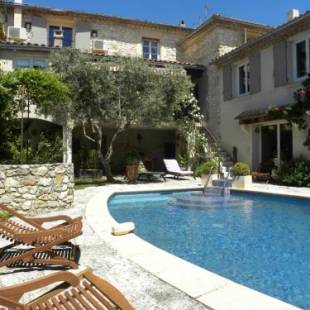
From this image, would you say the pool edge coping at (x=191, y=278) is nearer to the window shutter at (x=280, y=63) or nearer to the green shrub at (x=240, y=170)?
the green shrub at (x=240, y=170)

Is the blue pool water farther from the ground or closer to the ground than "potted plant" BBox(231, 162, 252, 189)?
closer to the ground

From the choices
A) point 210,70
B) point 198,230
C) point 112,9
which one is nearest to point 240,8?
point 210,70

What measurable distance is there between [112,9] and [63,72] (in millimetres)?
10758

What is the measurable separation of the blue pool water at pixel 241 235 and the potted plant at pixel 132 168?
127 inches

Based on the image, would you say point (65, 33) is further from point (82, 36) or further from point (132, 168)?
point (132, 168)

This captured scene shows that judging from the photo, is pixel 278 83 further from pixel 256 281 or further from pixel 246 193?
pixel 256 281

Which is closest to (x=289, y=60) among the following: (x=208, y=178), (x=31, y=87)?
(x=208, y=178)

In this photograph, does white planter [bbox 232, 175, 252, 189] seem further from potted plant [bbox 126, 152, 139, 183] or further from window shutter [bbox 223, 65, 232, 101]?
window shutter [bbox 223, 65, 232, 101]

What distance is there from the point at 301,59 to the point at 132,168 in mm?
8747

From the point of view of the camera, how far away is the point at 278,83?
51.0 ft

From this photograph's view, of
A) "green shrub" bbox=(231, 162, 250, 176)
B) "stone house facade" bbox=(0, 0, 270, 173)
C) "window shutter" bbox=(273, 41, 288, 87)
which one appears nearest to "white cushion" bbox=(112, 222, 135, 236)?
"green shrub" bbox=(231, 162, 250, 176)

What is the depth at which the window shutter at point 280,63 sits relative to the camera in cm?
1531

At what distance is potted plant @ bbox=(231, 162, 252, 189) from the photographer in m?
13.3

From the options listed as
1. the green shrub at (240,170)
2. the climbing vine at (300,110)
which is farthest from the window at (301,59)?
the green shrub at (240,170)
